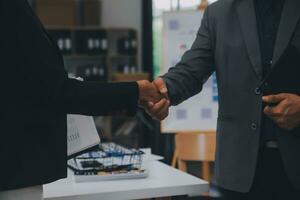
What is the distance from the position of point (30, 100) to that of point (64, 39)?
5.68m

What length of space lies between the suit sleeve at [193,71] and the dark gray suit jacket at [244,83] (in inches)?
4.5

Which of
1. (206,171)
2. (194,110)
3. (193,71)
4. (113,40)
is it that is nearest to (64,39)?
(113,40)

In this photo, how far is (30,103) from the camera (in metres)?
1.34

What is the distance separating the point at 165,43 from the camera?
3986 mm

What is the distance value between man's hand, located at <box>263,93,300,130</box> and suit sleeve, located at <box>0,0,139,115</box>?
0.58m

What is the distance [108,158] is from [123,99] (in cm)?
64

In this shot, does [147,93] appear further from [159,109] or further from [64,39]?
[64,39]

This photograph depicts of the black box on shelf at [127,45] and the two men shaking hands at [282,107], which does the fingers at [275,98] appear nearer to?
the two men shaking hands at [282,107]

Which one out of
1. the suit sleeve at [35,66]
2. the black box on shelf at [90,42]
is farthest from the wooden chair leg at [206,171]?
the black box on shelf at [90,42]

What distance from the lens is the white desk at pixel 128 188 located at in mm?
1751

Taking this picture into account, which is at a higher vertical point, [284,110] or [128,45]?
[128,45]

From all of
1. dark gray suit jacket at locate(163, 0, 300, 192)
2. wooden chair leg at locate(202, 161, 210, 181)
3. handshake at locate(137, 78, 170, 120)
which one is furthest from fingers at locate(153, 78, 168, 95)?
wooden chair leg at locate(202, 161, 210, 181)

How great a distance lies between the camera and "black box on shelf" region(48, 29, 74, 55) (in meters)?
6.88

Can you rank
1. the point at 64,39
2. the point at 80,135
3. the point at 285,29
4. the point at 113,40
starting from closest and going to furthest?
1. the point at 285,29
2. the point at 80,135
3. the point at 64,39
4. the point at 113,40
